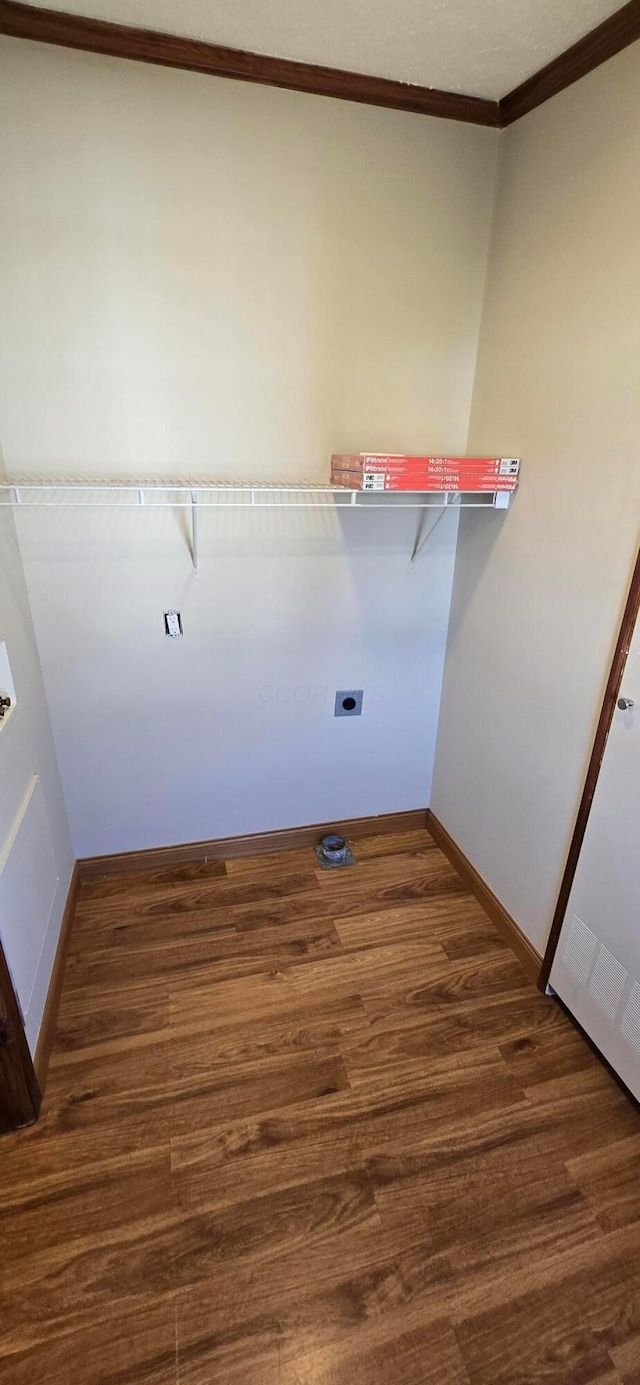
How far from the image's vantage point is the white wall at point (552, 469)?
1337mm

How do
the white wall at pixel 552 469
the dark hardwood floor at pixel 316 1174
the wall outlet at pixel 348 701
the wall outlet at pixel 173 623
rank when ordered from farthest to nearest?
the wall outlet at pixel 348 701
the wall outlet at pixel 173 623
the white wall at pixel 552 469
the dark hardwood floor at pixel 316 1174

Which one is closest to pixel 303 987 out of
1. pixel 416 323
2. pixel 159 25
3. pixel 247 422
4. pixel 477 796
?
pixel 477 796

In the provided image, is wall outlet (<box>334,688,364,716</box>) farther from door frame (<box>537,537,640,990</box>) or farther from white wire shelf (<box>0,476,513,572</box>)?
door frame (<box>537,537,640,990</box>)

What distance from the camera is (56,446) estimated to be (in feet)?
5.49

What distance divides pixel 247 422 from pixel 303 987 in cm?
170

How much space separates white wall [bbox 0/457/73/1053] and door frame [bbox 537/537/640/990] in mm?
1421

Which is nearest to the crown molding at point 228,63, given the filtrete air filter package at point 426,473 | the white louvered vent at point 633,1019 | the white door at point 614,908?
the filtrete air filter package at point 426,473

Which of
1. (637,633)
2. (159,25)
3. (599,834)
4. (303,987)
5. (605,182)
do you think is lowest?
(303,987)

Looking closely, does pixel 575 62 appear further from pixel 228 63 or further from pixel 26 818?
pixel 26 818

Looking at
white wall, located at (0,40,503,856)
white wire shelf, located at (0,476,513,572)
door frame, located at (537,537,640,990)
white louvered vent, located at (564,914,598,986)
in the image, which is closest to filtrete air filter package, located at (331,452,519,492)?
white wire shelf, located at (0,476,513,572)

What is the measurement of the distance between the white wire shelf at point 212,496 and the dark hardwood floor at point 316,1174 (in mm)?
1371

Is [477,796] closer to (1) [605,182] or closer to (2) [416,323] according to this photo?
(2) [416,323]

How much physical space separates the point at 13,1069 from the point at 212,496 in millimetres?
1570

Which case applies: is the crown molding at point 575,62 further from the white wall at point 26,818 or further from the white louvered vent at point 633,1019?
the white louvered vent at point 633,1019
